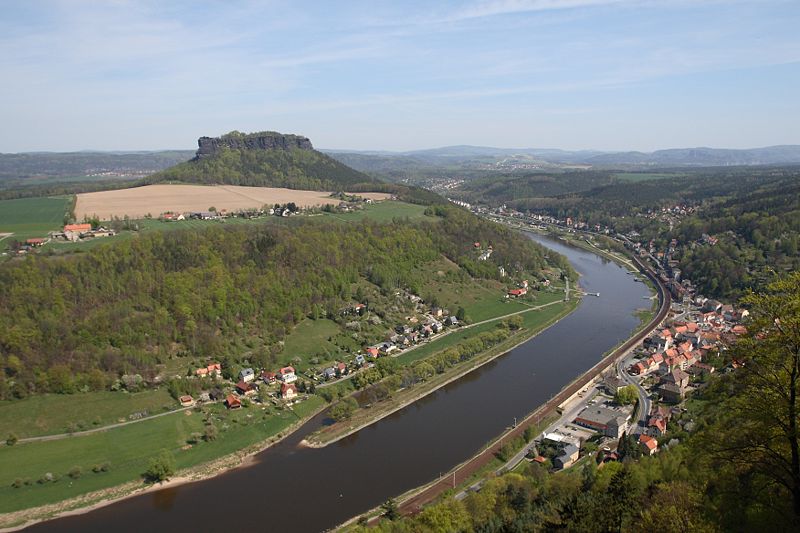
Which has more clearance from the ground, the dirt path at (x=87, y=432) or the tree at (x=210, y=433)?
the dirt path at (x=87, y=432)

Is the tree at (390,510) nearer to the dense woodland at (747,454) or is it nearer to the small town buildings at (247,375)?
the dense woodland at (747,454)

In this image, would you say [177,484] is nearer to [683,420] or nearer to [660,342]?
[683,420]

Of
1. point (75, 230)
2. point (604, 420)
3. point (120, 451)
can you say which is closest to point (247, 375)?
point (120, 451)

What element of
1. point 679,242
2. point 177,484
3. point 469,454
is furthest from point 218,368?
point 679,242

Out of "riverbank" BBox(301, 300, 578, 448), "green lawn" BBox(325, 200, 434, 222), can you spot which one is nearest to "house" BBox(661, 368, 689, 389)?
"riverbank" BBox(301, 300, 578, 448)

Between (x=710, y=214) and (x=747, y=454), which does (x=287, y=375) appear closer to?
(x=747, y=454)

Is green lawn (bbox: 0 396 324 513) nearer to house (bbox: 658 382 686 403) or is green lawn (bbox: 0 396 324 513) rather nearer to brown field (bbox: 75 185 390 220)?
house (bbox: 658 382 686 403)

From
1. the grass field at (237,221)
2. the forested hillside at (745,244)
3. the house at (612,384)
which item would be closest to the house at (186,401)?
the grass field at (237,221)
